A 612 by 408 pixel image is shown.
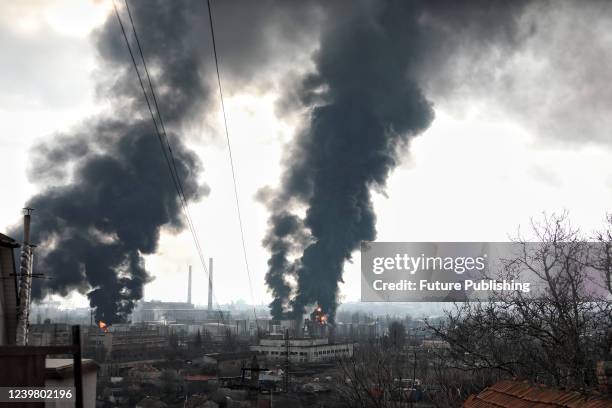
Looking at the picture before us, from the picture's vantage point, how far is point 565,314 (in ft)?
26.2

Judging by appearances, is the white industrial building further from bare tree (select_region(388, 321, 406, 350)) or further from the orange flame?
the orange flame

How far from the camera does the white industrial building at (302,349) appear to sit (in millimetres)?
76062

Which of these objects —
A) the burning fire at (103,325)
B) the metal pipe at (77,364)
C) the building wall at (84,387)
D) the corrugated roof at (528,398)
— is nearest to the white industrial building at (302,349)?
the burning fire at (103,325)

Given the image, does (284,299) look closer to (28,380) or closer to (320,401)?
(320,401)

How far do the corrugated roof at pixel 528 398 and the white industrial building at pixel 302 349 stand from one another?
68.9 m

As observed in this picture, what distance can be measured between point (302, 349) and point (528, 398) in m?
73.0

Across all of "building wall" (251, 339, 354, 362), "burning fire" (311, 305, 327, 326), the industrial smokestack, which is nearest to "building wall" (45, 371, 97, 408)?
the industrial smokestack

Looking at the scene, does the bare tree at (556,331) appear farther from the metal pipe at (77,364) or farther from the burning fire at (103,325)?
the burning fire at (103,325)

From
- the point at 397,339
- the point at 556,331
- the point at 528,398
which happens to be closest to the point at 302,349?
the point at 397,339

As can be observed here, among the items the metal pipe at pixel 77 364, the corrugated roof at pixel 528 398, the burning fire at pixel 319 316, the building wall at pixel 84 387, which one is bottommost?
the burning fire at pixel 319 316

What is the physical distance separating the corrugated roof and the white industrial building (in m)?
68.9

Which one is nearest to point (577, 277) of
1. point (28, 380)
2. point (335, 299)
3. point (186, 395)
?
point (28, 380)

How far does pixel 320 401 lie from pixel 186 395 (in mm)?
10825

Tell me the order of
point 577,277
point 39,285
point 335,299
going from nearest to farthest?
point 577,277 < point 39,285 < point 335,299
